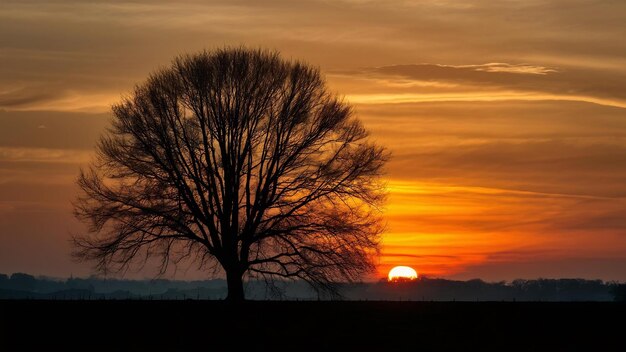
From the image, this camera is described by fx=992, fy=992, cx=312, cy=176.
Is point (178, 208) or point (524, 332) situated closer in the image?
point (524, 332)

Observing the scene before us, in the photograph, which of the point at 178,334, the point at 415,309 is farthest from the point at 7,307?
the point at 415,309

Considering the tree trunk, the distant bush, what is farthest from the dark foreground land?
the distant bush

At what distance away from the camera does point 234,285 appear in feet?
150

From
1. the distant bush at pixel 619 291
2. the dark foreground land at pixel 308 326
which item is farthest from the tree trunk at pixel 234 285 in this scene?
the distant bush at pixel 619 291

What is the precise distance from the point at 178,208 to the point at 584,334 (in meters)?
20.3

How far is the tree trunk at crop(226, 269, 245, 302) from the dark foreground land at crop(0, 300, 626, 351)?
5.84 m

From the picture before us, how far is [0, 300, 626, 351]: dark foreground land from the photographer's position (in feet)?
97.4

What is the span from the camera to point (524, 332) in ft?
107

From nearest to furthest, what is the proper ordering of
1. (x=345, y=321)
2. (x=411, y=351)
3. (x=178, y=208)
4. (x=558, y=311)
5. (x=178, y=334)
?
(x=411, y=351)
(x=178, y=334)
(x=345, y=321)
(x=558, y=311)
(x=178, y=208)

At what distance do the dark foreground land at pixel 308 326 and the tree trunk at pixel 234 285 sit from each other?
5.84 meters

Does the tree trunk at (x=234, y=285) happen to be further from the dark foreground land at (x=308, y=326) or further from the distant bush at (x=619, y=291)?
the distant bush at (x=619, y=291)

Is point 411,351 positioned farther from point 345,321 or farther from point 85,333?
point 85,333

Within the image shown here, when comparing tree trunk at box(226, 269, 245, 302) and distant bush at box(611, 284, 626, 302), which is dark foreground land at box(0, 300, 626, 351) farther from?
distant bush at box(611, 284, 626, 302)

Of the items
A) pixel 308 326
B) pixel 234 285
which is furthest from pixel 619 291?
pixel 308 326
